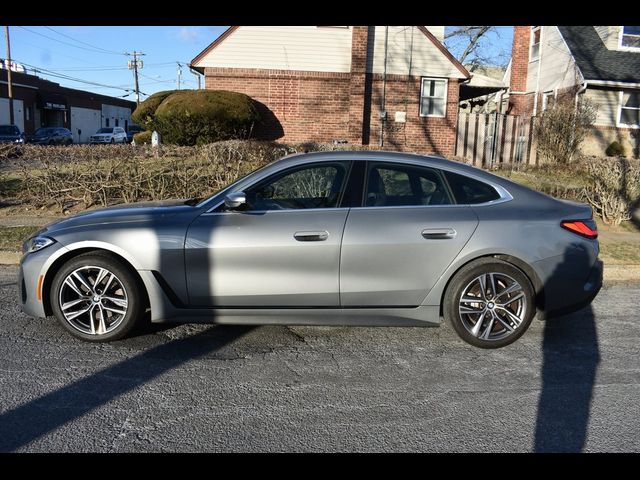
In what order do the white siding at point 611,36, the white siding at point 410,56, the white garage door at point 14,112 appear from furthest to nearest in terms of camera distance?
the white garage door at point 14,112 < the white siding at point 611,36 < the white siding at point 410,56

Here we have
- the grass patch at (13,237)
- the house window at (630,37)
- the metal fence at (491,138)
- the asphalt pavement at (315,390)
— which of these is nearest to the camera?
the asphalt pavement at (315,390)

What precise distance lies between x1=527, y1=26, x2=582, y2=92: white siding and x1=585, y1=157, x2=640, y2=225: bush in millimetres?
12889

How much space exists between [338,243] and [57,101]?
58223 mm

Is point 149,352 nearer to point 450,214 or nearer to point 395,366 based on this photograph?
point 395,366

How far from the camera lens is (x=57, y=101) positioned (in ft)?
183

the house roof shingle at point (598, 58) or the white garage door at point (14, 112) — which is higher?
the house roof shingle at point (598, 58)

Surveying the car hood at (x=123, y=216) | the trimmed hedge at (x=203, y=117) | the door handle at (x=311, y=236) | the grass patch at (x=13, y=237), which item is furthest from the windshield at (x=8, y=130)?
the door handle at (x=311, y=236)

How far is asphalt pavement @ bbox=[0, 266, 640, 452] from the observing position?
3.43 metres

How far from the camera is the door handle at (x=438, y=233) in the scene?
4.75 m

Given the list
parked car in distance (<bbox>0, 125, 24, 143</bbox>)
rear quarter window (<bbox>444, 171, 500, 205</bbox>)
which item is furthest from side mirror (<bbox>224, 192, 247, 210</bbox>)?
parked car in distance (<bbox>0, 125, 24, 143</bbox>)

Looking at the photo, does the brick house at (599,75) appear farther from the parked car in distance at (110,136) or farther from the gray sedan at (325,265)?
the parked car in distance at (110,136)

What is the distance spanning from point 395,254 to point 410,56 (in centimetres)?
1675

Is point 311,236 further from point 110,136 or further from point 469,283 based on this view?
point 110,136

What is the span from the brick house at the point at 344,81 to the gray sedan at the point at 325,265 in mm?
15251
